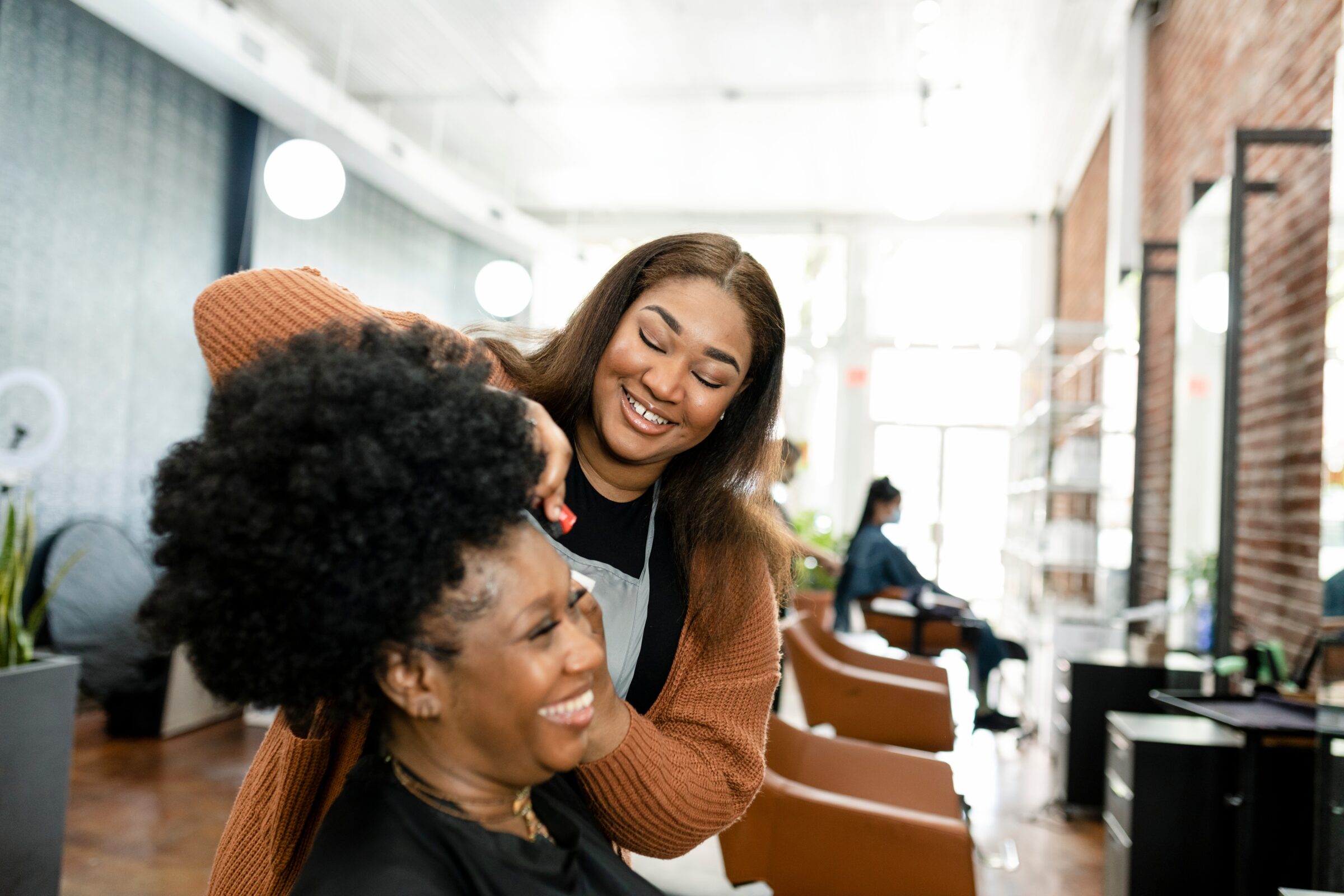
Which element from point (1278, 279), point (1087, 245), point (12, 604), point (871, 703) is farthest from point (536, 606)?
point (1087, 245)

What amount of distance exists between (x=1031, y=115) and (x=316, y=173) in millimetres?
4868

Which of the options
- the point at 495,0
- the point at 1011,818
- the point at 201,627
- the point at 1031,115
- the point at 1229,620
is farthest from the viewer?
the point at 1031,115

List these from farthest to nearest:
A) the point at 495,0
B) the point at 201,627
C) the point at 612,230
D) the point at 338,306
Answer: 1. the point at 612,230
2. the point at 495,0
3. the point at 338,306
4. the point at 201,627

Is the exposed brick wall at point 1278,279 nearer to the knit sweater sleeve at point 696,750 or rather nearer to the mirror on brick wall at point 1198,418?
the mirror on brick wall at point 1198,418

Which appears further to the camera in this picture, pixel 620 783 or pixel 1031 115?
pixel 1031 115

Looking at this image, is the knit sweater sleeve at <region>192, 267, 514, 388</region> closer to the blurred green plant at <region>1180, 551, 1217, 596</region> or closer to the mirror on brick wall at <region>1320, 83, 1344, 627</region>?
the mirror on brick wall at <region>1320, 83, 1344, 627</region>

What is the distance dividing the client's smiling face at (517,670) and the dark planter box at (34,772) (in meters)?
2.12

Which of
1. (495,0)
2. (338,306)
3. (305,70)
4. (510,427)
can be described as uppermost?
(495,0)

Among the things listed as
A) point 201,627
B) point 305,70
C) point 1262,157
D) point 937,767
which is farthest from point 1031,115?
point 201,627

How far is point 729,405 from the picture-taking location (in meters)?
1.42

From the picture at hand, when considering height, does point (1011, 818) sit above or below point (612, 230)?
below

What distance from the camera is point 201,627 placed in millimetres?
859

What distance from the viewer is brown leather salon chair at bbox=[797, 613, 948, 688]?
146 inches

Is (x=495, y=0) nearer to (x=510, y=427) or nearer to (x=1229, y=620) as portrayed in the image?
(x=1229, y=620)
